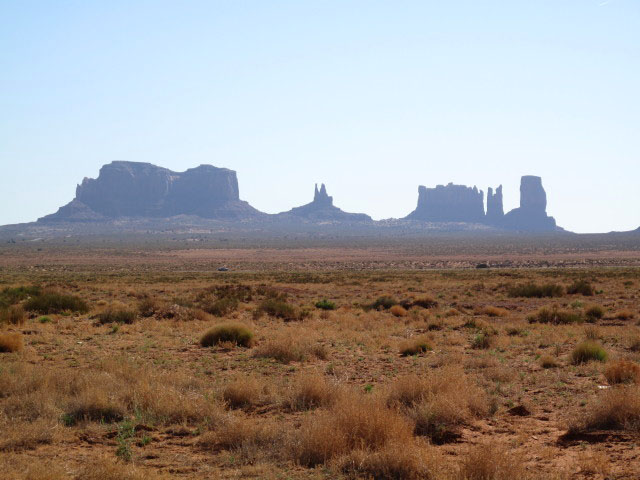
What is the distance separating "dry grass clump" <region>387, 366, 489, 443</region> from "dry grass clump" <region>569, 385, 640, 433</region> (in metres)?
1.48

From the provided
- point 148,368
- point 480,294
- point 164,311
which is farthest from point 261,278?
point 148,368

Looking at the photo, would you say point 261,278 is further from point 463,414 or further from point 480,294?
point 463,414

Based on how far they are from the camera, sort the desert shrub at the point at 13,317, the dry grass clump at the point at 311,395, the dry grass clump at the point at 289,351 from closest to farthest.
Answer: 1. the dry grass clump at the point at 311,395
2. the dry grass clump at the point at 289,351
3. the desert shrub at the point at 13,317

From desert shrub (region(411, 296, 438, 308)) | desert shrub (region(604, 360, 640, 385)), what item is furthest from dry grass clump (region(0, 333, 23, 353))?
desert shrub (region(411, 296, 438, 308))

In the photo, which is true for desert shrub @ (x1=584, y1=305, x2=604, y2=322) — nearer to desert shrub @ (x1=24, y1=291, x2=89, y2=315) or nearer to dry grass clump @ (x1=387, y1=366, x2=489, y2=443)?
dry grass clump @ (x1=387, y1=366, x2=489, y2=443)

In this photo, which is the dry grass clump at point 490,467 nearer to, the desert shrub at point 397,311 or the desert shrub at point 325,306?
the desert shrub at point 397,311

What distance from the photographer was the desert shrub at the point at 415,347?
51.9 feet

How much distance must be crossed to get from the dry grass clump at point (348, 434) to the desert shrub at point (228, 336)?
9.35 m

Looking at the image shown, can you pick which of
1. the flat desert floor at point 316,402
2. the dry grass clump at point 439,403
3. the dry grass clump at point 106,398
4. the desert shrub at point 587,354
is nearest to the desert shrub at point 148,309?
the flat desert floor at point 316,402

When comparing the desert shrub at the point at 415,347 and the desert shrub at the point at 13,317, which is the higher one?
the desert shrub at the point at 13,317

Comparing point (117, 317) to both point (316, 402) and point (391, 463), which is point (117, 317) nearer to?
point (316, 402)

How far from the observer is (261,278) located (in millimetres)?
51969

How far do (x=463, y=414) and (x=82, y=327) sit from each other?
1515 cm

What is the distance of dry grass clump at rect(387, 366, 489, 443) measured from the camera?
28.3 feet
